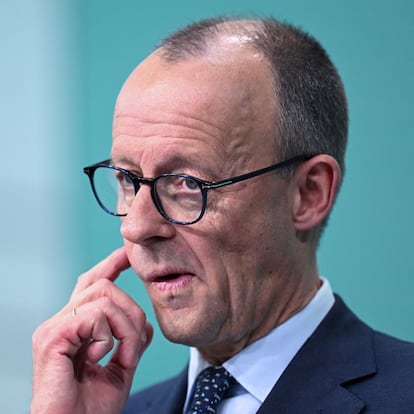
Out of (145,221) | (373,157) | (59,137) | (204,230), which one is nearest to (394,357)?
(204,230)

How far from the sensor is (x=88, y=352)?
85.4 inches

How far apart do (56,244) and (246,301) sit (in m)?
1.50

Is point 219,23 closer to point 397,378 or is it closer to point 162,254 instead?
point 162,254

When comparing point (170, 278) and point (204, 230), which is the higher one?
point (204, 230)

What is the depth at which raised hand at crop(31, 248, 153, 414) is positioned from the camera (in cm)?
213

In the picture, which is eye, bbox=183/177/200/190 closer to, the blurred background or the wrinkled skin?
the wrinkled skin

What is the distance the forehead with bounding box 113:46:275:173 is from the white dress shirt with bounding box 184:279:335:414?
1.48 feet

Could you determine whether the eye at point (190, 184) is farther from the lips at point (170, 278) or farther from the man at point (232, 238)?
the lips at point (170, 278)

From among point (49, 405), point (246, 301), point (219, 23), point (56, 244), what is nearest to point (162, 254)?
point (246, 301)

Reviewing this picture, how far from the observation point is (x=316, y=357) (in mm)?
2148

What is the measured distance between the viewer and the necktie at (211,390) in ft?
7.04

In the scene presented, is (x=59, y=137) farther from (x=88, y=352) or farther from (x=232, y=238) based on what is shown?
(x=232, y=238)

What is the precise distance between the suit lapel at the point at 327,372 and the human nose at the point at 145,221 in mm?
454

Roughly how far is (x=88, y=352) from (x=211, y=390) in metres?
0.31
